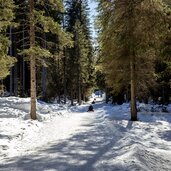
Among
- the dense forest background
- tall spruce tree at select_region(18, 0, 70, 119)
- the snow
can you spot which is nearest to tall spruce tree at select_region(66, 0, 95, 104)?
the dense forest background

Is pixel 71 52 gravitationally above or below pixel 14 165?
above

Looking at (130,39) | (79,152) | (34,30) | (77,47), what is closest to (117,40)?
(130,39)

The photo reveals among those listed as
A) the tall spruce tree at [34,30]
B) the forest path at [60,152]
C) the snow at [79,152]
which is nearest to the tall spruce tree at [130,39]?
the tall spruce tree at [34,30]

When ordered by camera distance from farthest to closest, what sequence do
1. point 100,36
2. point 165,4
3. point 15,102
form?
point 15,102 < point 100,36 < point 165,4

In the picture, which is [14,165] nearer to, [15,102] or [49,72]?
[15,102]

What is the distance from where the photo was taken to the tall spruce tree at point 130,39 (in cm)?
1562

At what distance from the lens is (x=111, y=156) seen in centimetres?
1031

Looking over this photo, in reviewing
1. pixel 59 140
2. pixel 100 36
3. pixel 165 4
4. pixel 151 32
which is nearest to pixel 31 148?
pixel 59 140

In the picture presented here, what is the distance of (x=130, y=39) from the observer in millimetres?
15969

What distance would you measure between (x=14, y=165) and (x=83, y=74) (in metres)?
49.4

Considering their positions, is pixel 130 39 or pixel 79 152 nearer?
pixel 79 152

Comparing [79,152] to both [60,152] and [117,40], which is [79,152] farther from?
[117,40]

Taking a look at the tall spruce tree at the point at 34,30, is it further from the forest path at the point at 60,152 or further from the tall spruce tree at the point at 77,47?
the tall spruce tree at the point at 77,47

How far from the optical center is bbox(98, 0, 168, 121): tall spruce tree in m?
A: 15.6
